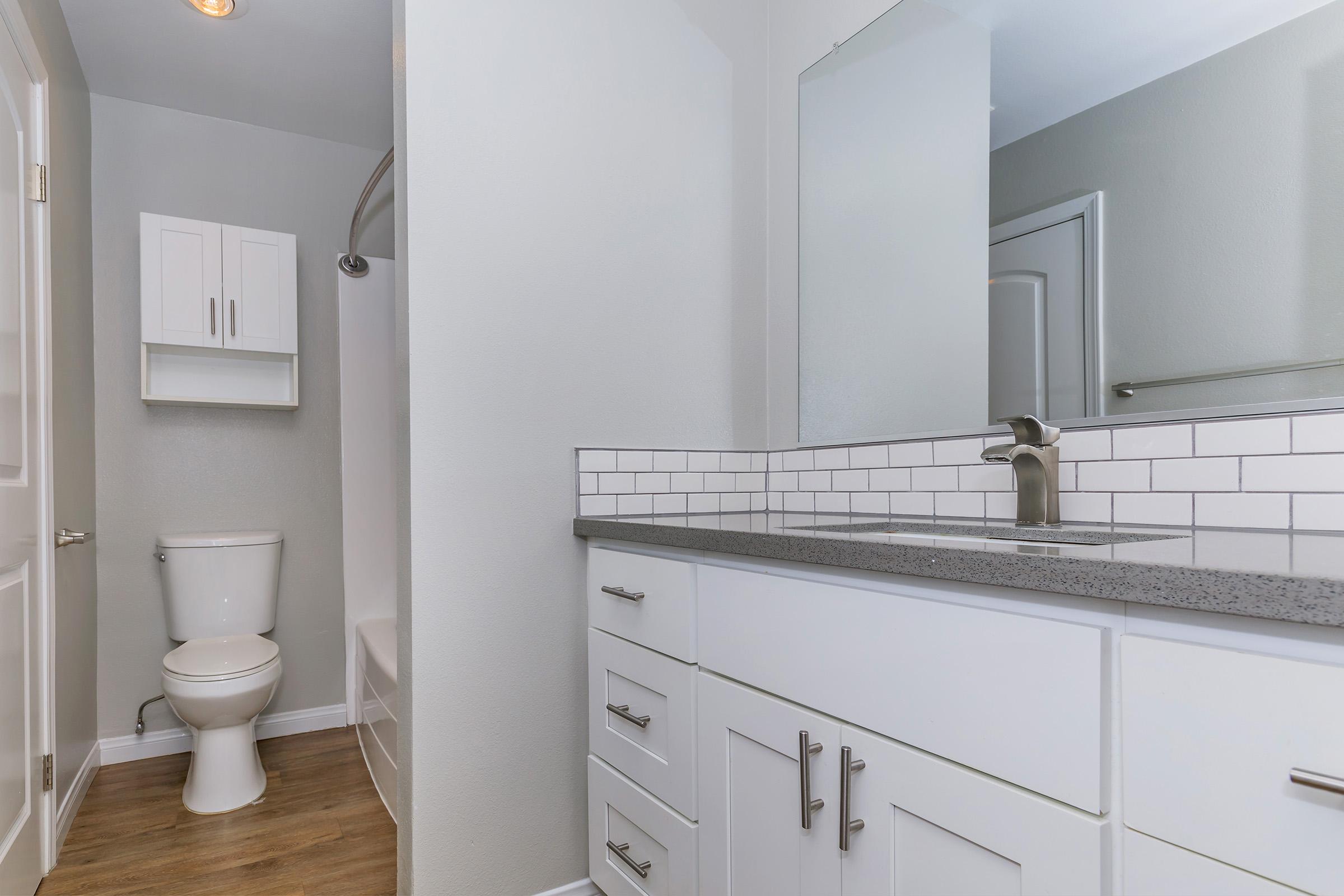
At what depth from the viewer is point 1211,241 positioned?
1.04 meters

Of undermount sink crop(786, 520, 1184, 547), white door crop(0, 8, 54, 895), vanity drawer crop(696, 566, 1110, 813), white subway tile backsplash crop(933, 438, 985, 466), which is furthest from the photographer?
white door crop(0, 8, 54, 895)

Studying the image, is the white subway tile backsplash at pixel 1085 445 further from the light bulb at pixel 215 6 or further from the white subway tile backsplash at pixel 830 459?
→ the light bulb at pixel 215 6

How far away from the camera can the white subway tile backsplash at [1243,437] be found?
3.14 feet

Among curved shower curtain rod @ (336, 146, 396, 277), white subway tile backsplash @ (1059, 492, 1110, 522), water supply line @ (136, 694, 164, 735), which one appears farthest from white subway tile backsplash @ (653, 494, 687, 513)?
water supply line @ (136, 694, 164, 735)

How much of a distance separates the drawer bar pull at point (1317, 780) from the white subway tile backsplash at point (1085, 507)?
0.66 metres

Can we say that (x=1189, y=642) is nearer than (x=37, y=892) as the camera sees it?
Yes

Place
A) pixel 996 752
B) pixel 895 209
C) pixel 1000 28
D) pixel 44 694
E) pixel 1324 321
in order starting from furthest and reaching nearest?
pixel 44 694 < pixel 895 209 < pixel 1000 28 < pixel 1324 321 < pixel 996 752

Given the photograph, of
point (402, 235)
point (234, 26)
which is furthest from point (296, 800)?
point (234, 26)

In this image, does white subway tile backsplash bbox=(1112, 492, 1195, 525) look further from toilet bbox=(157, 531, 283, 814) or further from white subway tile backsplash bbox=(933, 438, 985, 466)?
toilet bbox=(157, 531, 283, 814)

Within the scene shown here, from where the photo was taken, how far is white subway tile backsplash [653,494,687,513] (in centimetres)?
169

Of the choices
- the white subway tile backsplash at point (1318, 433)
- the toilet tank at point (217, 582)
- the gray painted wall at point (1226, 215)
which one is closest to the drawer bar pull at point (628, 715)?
the gray painted wall at point (1226, 215)

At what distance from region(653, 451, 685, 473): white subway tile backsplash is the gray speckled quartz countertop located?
0.50 m

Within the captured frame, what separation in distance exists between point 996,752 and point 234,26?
2.71 m

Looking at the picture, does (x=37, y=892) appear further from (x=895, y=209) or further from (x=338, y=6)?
(x=895, y=209)
